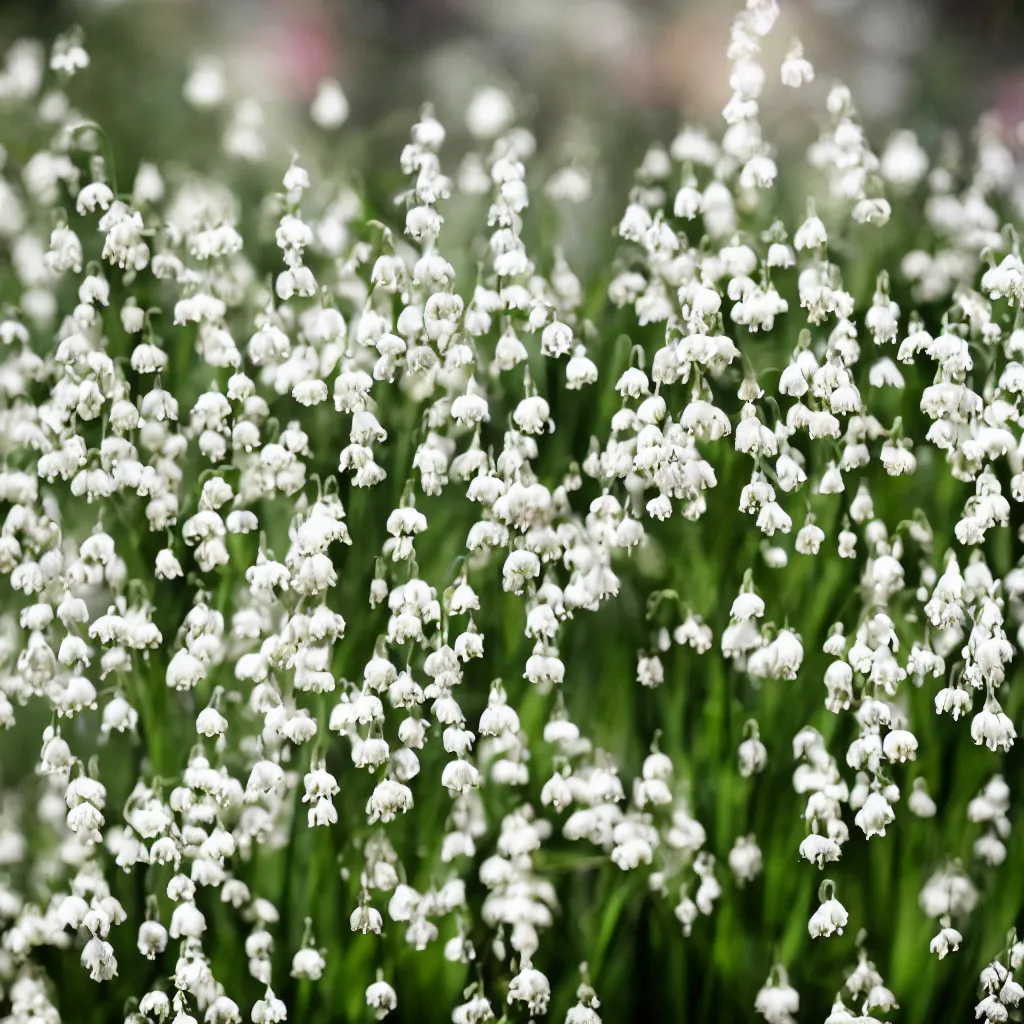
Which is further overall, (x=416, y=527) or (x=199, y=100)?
(x=199, y=100)

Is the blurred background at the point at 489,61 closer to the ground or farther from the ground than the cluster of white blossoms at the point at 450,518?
farther from the ground

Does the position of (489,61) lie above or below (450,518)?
above

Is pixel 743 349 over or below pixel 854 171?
below

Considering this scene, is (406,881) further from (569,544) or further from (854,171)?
(854,171)

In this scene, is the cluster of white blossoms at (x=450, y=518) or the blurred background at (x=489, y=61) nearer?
the cluster of white blossoms at (x=450, y=518)

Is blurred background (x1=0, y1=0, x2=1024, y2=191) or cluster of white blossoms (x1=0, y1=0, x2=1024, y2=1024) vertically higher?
blurred background (x1=0, y1=0, x2=1024, y2=191)

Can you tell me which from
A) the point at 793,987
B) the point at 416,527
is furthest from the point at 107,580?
the point at 793,987

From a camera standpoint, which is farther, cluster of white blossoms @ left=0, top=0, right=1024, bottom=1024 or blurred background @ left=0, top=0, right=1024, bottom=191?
blurred background @ left=0, top=0, right=1024, bottom=191

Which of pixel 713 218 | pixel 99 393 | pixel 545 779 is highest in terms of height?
pixel 713 218
